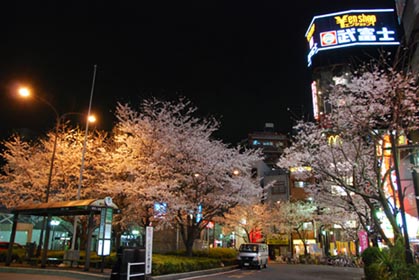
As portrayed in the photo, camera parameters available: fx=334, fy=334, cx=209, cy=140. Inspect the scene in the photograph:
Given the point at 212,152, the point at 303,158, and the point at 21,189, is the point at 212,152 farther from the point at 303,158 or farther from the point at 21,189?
the point at 21,189

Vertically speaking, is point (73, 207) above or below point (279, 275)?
above

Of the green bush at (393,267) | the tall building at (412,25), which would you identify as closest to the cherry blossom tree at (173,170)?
the green bush at (393,267)

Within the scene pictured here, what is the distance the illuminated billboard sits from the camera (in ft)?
143

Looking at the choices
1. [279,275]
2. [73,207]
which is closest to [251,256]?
[279,275]

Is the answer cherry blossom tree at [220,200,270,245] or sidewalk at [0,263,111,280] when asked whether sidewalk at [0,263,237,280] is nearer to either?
sidewalk at [0,263,111,280]

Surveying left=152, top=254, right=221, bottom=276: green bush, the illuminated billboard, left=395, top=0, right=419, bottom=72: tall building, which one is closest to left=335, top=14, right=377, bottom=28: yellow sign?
the illuminated billboard

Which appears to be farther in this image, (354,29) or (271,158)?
(271,158)

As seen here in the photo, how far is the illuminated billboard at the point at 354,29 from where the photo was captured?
1718 inches

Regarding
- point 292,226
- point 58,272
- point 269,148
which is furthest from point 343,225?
point 269,148

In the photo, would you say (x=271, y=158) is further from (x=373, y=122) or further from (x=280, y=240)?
(x=373, y=122)

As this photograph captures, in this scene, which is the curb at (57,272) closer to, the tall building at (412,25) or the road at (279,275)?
the road at (279,275)

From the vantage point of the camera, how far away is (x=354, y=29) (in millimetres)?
44812

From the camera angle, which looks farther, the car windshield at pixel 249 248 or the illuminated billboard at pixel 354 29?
the illuminated billboard at pixel 354 29

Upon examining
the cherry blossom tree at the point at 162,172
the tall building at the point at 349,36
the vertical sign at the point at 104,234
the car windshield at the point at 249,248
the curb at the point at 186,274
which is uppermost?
the tall building at the point at 349,36
